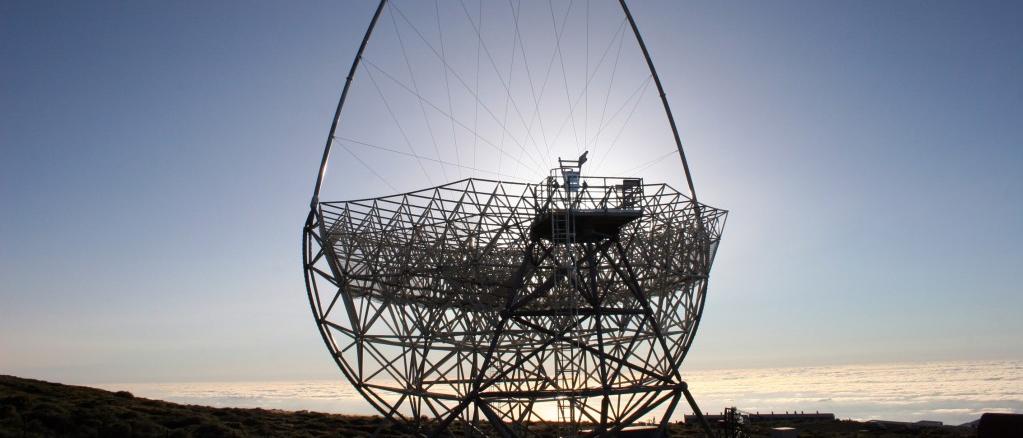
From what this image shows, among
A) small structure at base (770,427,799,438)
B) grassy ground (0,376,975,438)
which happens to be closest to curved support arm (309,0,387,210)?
grassy ground (0,376,975,438)

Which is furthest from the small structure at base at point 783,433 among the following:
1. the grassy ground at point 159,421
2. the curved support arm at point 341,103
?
the curved support arm at point 341,103

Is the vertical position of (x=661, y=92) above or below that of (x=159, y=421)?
above

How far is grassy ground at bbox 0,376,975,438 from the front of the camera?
35.0m

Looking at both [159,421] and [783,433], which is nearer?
[783,433]

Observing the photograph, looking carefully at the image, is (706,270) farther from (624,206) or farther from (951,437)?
(951,437)

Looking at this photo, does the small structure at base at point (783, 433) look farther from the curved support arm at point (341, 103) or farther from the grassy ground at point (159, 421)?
the curved support arm at point (341, 103)

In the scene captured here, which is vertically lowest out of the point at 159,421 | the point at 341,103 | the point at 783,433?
the point at 783,433

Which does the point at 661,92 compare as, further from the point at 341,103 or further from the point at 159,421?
the point at 159,421

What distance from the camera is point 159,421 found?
4059cm

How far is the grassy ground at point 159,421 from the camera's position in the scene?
115 ft

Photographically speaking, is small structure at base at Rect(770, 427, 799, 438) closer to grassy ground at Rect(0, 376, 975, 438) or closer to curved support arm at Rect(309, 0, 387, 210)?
grassy ground at Rect(0, 376, 975, 438)

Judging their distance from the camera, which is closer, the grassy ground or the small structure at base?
the small structure at base

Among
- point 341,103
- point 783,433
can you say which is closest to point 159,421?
point 341,103

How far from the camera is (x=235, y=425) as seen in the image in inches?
1758
